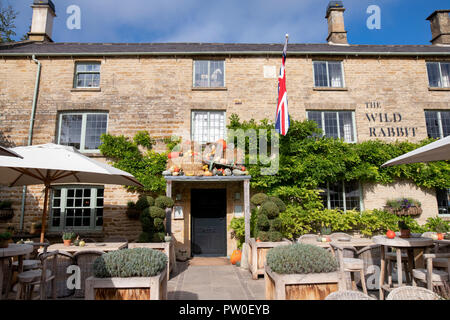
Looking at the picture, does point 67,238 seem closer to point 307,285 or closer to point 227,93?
point 307,285

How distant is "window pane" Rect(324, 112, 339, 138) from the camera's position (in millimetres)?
10672

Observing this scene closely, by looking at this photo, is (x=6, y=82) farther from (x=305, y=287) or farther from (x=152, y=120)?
(x=305, y=287)

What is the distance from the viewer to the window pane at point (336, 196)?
10.2m

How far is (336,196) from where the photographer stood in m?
10.2

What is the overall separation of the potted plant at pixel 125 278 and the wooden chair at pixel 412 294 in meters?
2.40

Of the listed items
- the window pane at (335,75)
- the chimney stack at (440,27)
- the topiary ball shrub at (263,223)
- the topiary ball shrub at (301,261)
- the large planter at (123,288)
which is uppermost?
the chimney stack at (440,27)

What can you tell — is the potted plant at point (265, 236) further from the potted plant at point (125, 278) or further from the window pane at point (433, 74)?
the window pane at point (433, 74)

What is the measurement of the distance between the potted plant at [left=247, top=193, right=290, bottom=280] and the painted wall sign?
17.8 ft

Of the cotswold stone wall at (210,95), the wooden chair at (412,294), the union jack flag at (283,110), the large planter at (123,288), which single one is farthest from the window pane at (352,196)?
the large planter at (123,288)

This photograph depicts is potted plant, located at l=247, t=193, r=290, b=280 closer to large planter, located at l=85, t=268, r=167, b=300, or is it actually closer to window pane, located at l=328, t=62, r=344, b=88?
large planter, located at l=85, t=268, r=167, b=300

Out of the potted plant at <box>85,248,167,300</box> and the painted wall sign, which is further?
the painted wall sign

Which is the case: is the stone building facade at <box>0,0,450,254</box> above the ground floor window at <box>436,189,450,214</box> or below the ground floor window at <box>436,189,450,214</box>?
above

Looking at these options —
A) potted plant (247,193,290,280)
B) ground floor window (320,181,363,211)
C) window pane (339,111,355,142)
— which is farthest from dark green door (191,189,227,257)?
window pane (339,111,355,142)
